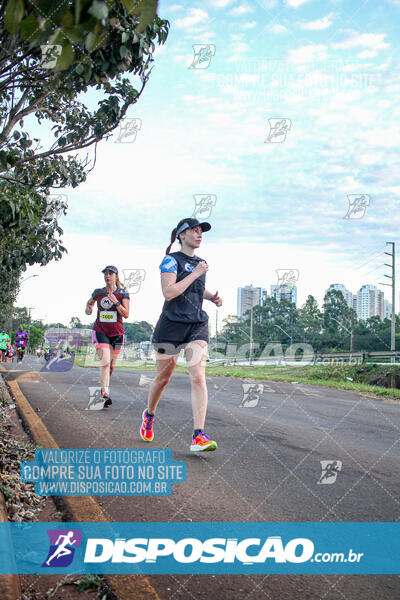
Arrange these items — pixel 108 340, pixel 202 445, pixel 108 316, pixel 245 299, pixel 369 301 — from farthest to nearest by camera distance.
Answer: pixel 369 301 → pixel 245 299 → pixel 108 340 → pixel 108 316 → pixel 202 445

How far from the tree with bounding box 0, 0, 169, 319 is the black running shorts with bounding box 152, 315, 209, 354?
166 cm

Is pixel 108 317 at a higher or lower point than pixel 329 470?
higher

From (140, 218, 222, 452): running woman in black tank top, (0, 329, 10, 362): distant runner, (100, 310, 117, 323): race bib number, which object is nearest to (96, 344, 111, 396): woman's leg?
(100, 310, 117, 323): race bib number

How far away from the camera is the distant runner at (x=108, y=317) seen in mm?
7211

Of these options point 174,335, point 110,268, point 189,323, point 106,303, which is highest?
point 110,268

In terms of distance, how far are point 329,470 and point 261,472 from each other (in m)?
0.58

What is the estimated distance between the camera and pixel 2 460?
4012mm

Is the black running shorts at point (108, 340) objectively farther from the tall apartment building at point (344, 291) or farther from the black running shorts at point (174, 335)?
the tall apartment building at point (344, 291)

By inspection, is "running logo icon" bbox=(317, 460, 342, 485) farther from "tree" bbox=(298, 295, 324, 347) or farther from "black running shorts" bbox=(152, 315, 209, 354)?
"tree" bbox=(298, 295, 324, 347)

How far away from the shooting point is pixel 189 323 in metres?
4.37

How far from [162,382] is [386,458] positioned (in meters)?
2.15

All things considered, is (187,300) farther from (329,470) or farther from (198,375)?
(329,470)

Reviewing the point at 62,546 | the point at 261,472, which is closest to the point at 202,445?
the point at 261,472

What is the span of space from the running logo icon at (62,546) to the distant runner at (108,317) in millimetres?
4560
